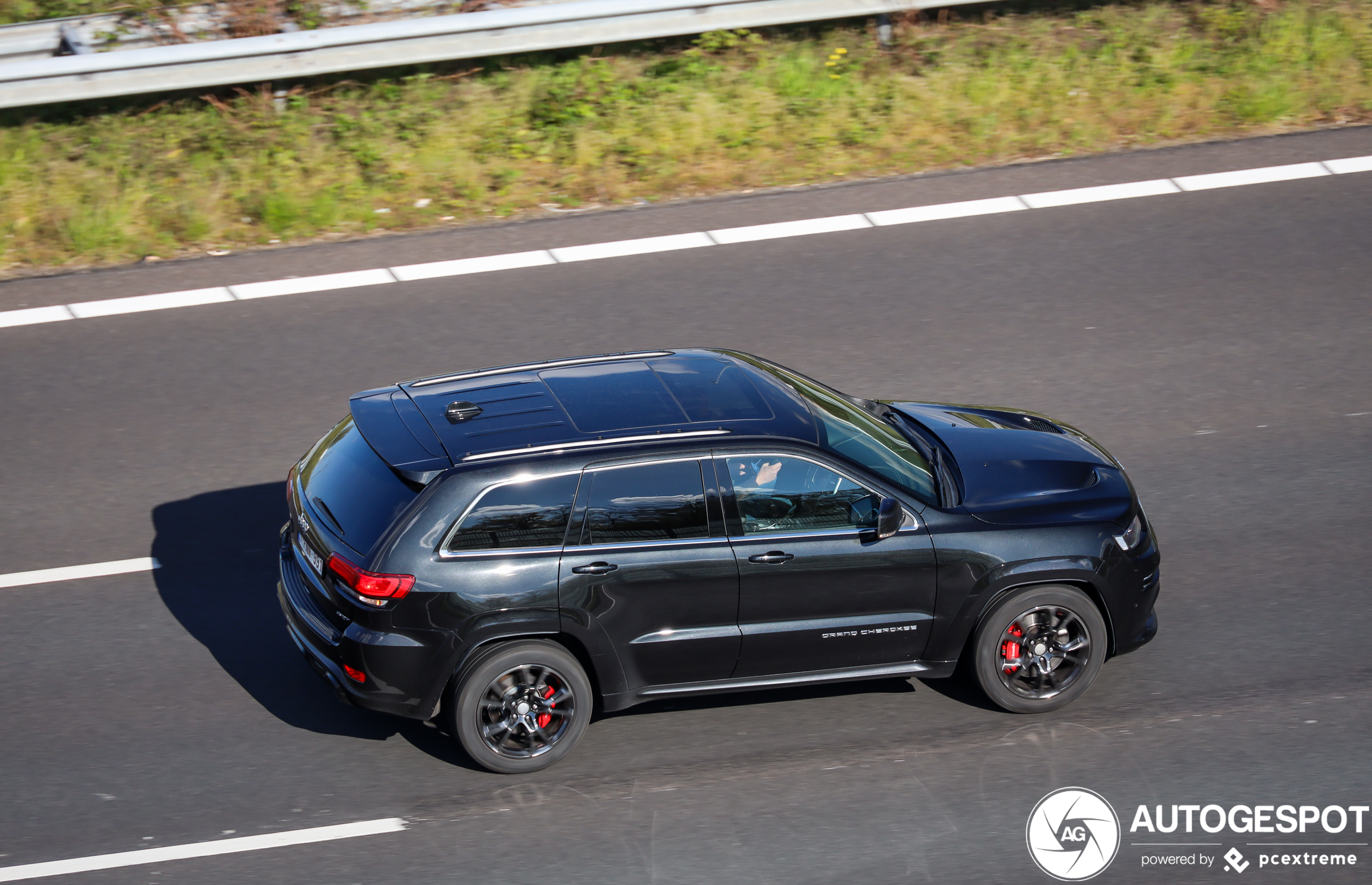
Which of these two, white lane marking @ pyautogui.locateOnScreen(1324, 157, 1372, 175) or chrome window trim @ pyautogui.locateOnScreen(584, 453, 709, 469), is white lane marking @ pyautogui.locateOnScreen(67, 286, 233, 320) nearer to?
chrome window trim @ pyautogui.locateOnScreen(584, 453, 709, 469)

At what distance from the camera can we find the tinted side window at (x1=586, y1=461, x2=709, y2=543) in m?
6.30

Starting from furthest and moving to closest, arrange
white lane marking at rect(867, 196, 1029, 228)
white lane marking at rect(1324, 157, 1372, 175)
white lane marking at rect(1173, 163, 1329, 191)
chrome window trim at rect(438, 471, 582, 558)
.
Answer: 1. white lane marking at rect(1324, 157, 1372, 175)
2. white lane marking at rect(1173, 163, 1329, 191)
3. white lane marking at rect(867, 196, 1029, 228)
4. chrome window trim at rect(438, 471, 582, 558)

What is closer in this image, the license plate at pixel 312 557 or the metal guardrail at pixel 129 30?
the license plate at pixel 312 557

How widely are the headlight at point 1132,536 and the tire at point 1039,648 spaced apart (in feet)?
0.99

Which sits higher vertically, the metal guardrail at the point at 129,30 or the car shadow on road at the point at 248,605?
the metal guardrail at the point at 129,30

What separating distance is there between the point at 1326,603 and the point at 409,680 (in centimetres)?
488

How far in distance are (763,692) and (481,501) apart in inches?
Result: 75.0

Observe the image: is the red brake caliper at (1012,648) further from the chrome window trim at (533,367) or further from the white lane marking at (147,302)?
the white lane marking at (147,302)

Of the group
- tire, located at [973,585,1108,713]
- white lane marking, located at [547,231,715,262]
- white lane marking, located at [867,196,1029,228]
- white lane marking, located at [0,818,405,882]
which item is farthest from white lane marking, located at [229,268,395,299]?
tire, located at [973,585,1108,713]

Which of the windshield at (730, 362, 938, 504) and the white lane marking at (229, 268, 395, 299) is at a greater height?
the windshield at (730, 362, 938, 504)

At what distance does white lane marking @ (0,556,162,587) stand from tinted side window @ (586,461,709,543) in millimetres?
3252

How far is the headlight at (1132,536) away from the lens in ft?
22.2

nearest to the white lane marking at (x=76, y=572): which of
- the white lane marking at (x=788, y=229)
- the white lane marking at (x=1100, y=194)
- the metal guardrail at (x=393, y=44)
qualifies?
the white lane marking at (x=788, y=229)

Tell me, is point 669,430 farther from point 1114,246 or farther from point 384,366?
A: point 1114,246
